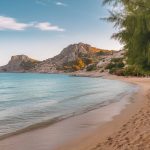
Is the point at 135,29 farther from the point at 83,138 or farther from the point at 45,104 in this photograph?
the point at 45,104

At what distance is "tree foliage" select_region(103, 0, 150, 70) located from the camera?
16672mm

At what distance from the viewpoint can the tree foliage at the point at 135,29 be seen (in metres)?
16.7

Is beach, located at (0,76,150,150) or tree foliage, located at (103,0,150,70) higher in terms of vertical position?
tree foliage, located at (103,0,150,70)

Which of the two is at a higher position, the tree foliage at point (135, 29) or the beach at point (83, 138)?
the tree foliage at point (135, 29)

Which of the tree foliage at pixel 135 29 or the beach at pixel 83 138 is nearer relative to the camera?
the beach at pixel 83 138

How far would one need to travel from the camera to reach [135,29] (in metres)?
17.0

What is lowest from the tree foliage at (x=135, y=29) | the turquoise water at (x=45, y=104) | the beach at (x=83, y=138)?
the turquoise water at (x=45, y=104)

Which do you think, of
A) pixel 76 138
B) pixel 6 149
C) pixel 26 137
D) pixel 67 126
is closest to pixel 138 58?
pixel 67 126

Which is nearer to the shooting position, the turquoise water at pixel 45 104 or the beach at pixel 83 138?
the beach at pixel 83 138

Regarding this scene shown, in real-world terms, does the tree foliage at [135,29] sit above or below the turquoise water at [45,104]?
above

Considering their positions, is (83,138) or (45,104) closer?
(83,138)

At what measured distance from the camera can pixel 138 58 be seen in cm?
1841

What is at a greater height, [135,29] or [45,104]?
[135,29]

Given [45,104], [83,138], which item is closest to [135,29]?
[83,138]
